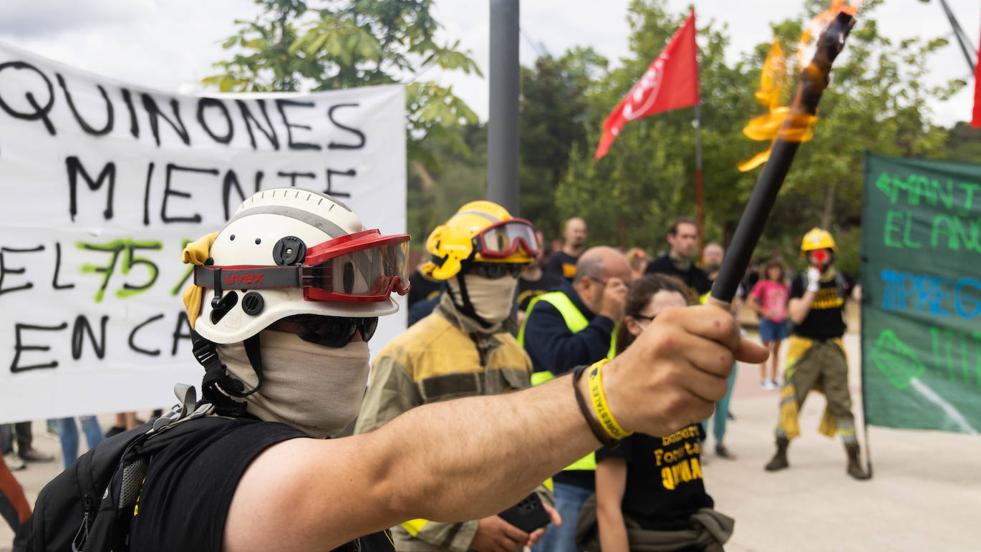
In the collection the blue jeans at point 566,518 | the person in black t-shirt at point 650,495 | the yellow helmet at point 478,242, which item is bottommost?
the blue jeans at point 566,518

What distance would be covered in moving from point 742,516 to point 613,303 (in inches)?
115

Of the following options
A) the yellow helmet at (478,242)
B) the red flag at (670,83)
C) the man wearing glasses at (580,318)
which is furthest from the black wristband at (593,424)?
the red flag at (670,83)

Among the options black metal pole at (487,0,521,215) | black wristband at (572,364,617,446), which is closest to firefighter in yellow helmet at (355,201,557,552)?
black metal pole at (487,0,521,215)

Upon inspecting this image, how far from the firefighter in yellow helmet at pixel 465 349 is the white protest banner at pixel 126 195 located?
136 centimetres

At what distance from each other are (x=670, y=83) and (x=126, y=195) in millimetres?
4185

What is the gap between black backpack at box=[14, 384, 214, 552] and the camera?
4.78ft

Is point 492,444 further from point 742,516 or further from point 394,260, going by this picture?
point 742,516

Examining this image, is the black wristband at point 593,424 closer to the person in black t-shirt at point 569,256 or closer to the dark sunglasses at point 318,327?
the dark sunglasses at point 318,327

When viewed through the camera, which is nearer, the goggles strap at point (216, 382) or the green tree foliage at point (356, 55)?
the goggles strap at point (216, 382)

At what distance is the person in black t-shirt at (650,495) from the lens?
298cm

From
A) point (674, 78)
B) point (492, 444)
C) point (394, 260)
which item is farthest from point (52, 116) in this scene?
point (674, 78)

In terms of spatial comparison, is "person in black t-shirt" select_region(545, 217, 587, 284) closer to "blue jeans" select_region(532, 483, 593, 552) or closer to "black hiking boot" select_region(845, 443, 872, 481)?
"black hiking boot" select_region(845, 443, 872, 481)

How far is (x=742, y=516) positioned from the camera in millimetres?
6363

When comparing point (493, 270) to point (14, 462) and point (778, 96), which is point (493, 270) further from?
point (14, 462)
